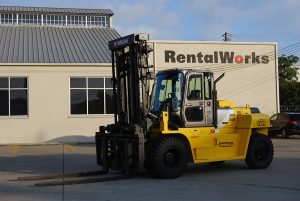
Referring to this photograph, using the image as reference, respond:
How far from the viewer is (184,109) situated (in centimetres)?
1335

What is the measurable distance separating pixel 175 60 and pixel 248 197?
24.1m

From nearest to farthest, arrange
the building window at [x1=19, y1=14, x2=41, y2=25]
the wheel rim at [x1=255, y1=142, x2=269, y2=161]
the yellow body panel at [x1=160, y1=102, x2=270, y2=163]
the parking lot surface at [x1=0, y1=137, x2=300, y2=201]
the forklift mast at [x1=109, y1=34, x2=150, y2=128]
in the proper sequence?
the parking lot surface at [x1=0, y1=137, x2=300, y2=201] → the forklift mast at [x1=109, y1=34, x2=150, y2=128] → the yellow body panel at [x1=160, y1=102, x2=270, y2=163] → the wheel rim at [x1=255, y1=142, x2=269, y2=161] → the building window at [x1=19, y1=14, x2=41, y2=25]

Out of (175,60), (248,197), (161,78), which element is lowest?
(248,197)

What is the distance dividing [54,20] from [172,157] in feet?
91.0

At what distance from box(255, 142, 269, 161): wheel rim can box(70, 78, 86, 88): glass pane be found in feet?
55.5

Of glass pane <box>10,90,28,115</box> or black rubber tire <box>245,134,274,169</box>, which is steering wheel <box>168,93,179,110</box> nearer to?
black rubber tire <box>245,134,274,169</box>

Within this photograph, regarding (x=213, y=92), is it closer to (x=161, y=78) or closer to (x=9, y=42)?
(x=161, y=78)

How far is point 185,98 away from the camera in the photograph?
44.0ft

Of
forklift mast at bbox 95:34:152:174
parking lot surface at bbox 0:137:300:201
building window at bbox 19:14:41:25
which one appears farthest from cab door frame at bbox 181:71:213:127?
building window at bbox 19:14:41:25

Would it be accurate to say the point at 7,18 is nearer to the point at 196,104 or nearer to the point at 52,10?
the point at 52,10

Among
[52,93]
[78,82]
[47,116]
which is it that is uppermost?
[78,82]

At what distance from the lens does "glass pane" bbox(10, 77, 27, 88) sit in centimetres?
2911

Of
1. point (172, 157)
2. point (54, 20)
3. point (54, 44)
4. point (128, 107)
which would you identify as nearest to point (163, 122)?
point (172, 157)

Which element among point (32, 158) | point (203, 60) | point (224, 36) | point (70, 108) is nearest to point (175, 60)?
point (203, 60)
